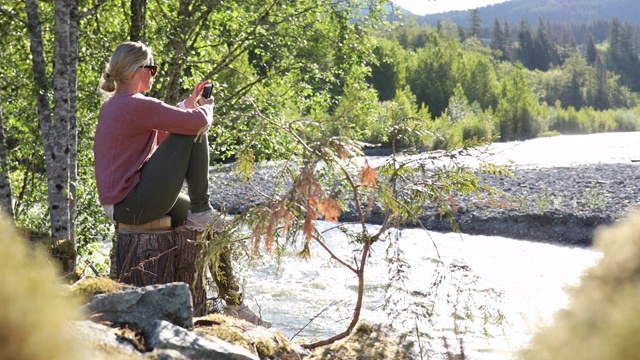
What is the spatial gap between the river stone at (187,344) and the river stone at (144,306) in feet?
0.34

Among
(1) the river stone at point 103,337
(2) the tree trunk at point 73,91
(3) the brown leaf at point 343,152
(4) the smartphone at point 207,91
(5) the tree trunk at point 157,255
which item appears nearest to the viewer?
(1) the river stone at point 103,337

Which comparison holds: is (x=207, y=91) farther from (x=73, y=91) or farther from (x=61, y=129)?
(x=73, y=91)

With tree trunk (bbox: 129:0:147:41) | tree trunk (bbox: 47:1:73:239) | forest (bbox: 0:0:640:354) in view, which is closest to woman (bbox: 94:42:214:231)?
forest (bbox: 0:0:640:354)

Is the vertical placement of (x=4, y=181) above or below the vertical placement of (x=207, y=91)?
below

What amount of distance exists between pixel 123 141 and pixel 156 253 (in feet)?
2.16

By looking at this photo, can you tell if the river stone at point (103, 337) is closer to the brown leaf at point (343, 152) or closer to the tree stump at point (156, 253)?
the brown leaf at point (343, 152)

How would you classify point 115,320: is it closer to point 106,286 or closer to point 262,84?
point 106,286

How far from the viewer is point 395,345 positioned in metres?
3.73

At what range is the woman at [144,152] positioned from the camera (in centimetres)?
440

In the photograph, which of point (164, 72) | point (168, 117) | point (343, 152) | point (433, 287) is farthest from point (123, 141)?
point (164, 72)

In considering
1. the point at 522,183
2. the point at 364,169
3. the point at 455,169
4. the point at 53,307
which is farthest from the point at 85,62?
the point at 522,183

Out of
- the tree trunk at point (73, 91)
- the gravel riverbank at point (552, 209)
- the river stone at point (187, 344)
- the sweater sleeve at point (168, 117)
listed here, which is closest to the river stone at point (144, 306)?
the river stone at point (187, 344)

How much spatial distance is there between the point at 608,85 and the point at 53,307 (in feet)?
520

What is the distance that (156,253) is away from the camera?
4.66m
